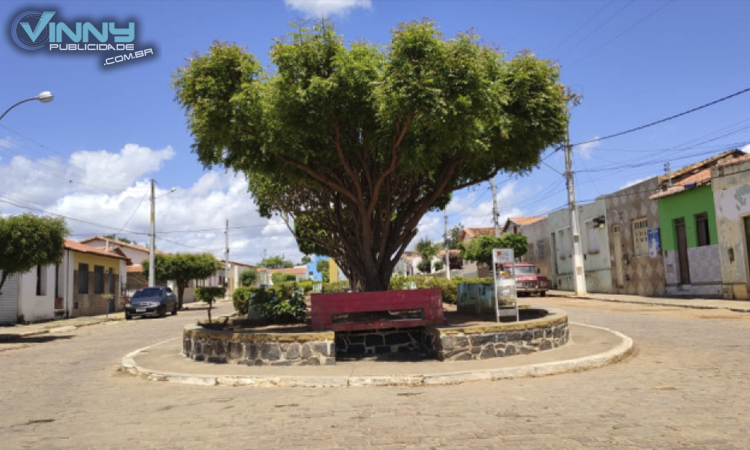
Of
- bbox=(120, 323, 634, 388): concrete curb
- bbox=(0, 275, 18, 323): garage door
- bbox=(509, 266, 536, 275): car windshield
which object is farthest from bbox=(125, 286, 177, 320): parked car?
bbox=(120, 323, 634, 388): concrete curb

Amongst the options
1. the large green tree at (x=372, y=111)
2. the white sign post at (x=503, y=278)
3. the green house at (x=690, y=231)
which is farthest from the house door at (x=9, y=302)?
the green house at (x=690, y=231)

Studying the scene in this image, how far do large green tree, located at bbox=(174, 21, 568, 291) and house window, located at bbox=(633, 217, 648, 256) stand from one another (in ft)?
64.6

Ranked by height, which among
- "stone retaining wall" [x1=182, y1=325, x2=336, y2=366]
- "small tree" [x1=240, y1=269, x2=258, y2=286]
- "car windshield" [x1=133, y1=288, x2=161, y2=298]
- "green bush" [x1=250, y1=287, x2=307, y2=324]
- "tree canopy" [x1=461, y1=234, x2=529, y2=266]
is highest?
"tree canopy" [x1=461, y1=234, x2=529, y2=266]

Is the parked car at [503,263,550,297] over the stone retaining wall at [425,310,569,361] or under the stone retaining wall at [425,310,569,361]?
over

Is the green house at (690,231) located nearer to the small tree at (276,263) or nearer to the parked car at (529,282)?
the parked car at (529,282)

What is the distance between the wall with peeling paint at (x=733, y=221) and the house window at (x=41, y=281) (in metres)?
31.3

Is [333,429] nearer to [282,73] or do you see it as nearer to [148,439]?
[148,439]

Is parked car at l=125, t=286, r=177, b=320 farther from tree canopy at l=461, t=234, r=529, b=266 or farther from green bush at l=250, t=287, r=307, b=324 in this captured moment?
tree canopy at l=461, t=234, r=529, b=266

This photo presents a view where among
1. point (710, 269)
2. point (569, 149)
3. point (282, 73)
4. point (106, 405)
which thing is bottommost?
point (106, 405)

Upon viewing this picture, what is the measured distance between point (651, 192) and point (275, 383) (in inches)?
1004

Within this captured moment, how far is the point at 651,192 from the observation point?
2827 centimetres

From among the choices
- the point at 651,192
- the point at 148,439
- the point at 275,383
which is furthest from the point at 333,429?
the point at 651,192

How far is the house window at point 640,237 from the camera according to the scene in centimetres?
2901

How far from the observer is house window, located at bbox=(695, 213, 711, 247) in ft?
79.9
